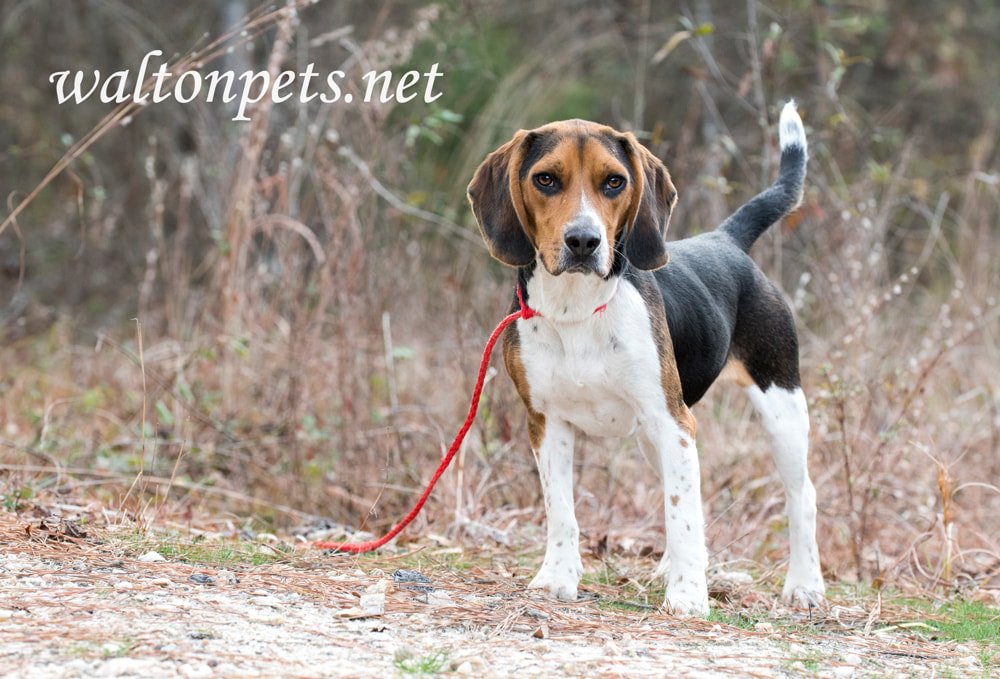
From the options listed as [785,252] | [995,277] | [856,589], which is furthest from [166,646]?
[995,277]

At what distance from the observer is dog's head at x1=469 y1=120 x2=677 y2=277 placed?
3371 millimetres

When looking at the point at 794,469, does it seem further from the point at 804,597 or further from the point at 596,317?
the point at 596,317

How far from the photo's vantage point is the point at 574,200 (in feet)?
11.2

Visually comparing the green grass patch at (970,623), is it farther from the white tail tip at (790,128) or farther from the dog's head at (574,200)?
the white tail tip at (790,128)

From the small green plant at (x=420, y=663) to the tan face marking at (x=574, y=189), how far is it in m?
1.24

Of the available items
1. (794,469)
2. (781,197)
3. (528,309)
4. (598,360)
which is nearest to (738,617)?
(794,469)

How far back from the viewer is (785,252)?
25.0 ft

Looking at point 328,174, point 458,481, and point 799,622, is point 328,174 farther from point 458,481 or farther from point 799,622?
point 799,622

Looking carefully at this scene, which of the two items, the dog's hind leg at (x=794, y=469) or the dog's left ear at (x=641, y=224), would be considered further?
the dog's hind leg at (x=794, y=469)

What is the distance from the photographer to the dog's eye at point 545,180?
3492mm

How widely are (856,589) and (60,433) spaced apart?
434cm

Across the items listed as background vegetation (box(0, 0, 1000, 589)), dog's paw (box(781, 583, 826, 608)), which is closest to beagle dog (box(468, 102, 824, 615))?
dog's paw (box(781, 583, 826, 608))

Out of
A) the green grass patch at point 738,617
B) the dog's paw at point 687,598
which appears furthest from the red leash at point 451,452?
the green grass patch at point 738,617

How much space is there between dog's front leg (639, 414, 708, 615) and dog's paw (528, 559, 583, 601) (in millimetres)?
335
